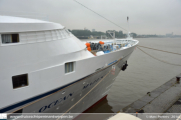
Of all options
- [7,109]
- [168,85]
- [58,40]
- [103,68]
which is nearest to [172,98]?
[168,85]

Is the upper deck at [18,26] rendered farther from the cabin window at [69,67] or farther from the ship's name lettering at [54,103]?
the ship's name lettering at [54,103]

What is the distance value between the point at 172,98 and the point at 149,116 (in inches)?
96.2

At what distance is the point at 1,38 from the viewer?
346 cm

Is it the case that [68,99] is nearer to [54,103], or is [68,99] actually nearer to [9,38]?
[54,103]

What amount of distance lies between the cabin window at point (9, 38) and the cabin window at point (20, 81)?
37.2 inches

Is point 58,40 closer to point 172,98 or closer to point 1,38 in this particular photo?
point 1,38

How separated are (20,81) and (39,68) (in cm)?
61

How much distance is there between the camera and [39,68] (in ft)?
13.3

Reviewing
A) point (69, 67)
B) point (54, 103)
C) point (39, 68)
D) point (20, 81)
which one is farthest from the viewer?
point (69, 67)

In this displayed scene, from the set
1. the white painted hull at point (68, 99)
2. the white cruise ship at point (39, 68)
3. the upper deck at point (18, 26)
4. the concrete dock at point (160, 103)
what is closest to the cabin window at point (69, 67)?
the white cruise ship at point (39, 68)

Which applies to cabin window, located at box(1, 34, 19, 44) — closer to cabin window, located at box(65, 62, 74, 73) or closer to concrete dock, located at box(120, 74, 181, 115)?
cabin window, located at box(65, 62, 74, 73)

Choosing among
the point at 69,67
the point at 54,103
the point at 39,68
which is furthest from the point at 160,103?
the point at 39,68

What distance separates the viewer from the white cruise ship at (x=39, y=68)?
3.55 metres

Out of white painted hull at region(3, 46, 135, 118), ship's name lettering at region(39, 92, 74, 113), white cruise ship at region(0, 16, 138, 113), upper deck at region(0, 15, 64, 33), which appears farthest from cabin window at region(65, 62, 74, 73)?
upper deck at region(0, 15, 64, 33)
